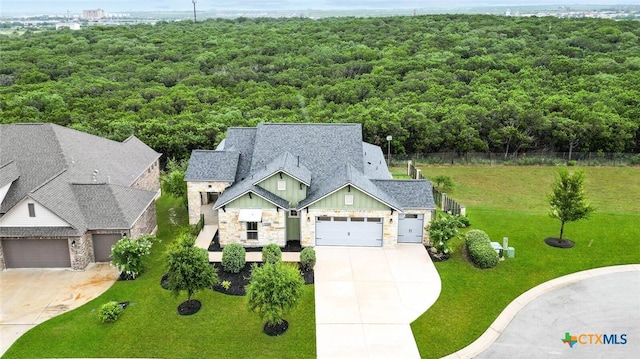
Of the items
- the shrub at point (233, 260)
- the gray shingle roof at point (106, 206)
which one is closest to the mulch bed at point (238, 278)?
the shrub at point (233, 260)

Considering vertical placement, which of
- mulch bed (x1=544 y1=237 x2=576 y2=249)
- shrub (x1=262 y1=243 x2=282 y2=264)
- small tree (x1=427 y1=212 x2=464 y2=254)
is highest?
small tree (x1=427 y1=212 x2=464 y2=254)

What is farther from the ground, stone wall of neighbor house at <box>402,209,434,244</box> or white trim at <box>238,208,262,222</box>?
white trim at <box>238,208,262,222</box>


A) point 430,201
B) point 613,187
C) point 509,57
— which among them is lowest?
point 613,187

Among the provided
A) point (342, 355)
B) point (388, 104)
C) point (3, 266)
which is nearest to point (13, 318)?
point (3, 266)

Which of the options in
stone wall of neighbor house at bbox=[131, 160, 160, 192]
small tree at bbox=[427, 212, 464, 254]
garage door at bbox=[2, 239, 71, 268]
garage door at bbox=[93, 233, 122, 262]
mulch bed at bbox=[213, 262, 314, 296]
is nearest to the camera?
mulch bed at bbox=[213, 262, 314, 296]

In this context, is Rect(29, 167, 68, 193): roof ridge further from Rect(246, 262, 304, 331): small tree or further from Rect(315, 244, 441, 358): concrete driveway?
Rect(315, 244, 441, 358): concrete driveway

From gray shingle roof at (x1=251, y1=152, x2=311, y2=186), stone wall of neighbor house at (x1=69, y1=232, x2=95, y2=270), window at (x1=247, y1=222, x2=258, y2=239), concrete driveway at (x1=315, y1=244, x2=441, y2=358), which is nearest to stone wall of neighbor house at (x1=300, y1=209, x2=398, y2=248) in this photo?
concrete driveway at (x1=315, y1=244, x2=441, y2=358)

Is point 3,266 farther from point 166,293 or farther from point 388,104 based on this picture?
point 388,104
